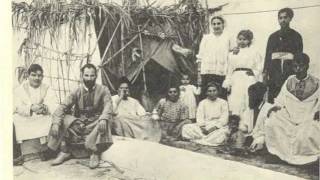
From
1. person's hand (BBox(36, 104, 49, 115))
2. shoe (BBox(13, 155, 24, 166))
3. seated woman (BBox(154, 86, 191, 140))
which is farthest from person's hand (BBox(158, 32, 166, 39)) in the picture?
shoe (BBox(13, 155, 24, 166))

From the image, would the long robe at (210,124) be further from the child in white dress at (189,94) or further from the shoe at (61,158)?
the shoe at (61,158)

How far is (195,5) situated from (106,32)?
216mm

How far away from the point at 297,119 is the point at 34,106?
2.02 ft

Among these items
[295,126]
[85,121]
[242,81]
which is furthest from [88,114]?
[295,126]

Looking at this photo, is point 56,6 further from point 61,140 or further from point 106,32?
point 61,140

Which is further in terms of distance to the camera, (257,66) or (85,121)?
(85,121)

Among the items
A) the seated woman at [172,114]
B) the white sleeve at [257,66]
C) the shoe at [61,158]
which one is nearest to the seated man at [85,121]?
the shoe at [61,158]

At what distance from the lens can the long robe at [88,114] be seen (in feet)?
3.47

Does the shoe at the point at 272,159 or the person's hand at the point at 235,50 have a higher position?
the person's hand at the point at 235,50

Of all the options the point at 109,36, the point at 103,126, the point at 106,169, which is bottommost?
the point at 106,169

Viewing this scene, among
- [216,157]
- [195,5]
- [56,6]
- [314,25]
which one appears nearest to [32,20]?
[56,6]

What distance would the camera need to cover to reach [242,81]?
97cm

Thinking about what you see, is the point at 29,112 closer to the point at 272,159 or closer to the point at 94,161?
the point at 94,161

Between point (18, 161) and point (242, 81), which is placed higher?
point (242, 81)
